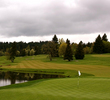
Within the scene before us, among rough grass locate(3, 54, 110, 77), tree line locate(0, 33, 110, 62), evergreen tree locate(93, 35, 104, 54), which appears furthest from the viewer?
evergreen tree locate(93, 35, 104, 54)

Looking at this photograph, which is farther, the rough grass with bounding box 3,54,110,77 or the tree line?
the tree line

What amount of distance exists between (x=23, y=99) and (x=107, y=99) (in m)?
6.84

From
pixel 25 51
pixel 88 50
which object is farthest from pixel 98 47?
pixel 25 51

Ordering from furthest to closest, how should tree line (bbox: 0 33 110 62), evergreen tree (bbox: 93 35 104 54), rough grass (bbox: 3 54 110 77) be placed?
evergreen tree (bbox: 93 35 104 54) < tree line (bbox: 0 33 110 62) < rough grass (bbox: 3 54 110 77)

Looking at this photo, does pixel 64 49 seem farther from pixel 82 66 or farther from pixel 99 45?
pixel 82 66

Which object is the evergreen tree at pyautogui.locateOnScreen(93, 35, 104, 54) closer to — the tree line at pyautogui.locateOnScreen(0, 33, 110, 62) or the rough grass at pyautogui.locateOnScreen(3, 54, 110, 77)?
the tree line at pyautogui.locateOnScreen(0, 33, 110, 62)

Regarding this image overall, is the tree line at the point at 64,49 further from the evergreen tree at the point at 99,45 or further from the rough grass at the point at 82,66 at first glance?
the rough grass at the point at 82,66

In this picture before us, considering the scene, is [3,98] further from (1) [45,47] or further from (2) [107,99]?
(1) [45,47]

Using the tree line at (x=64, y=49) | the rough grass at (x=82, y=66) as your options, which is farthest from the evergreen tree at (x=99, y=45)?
the rough grass at (x=82, y=66)

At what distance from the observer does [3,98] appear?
38.1 feet

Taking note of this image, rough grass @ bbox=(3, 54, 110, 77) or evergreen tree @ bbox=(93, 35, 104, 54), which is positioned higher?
evergreen tree @ bbox=(93, 35, 104, 54)

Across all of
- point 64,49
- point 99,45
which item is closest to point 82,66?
point 64,49

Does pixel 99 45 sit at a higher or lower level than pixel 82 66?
higher

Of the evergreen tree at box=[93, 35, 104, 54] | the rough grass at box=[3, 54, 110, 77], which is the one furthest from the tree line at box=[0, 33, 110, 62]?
the rough grass at box=[3, 54, 110, 77]
